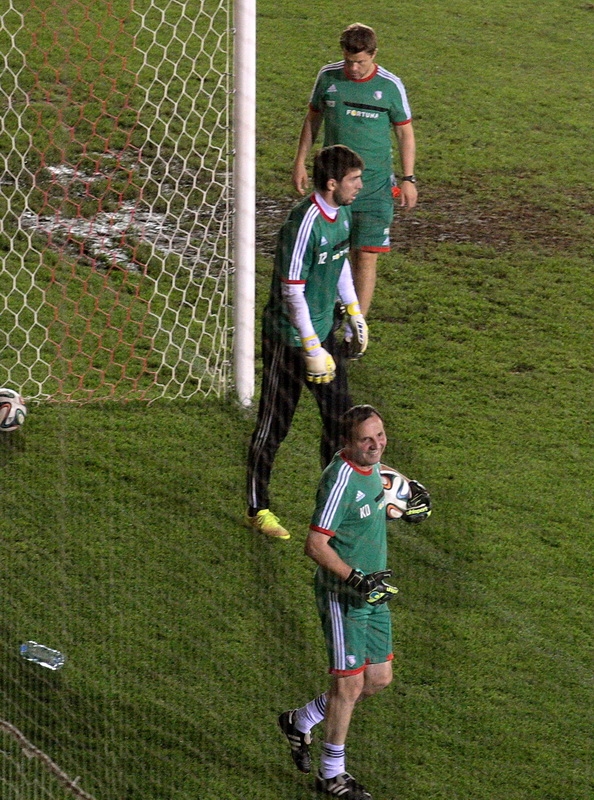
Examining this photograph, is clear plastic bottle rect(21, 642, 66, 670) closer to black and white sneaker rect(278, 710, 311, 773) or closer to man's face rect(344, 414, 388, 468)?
black and white sneaker rect(278, 710, 311, 773)

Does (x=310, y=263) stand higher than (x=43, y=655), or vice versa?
(x=310, y=263)

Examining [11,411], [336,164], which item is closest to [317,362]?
[336,164]

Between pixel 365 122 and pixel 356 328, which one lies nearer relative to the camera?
pixel 356 328

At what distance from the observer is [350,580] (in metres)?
3.94

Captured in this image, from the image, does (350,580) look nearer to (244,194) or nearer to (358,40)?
(244,194)

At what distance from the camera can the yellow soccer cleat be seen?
5527 millimetres

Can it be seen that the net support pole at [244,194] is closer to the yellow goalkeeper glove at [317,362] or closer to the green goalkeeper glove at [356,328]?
the green goalkeeper glove at [356,328]

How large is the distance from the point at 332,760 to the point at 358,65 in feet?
11.6

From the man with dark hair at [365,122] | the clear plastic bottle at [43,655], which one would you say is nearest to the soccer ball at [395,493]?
the clear plastic bottle at [43,655]

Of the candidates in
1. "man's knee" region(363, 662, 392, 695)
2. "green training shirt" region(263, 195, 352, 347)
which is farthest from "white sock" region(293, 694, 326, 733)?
"green training shirt" region(263, 195, 352, 347)

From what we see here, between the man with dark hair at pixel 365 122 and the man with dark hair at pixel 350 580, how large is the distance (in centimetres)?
269

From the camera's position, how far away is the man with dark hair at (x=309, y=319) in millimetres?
4848

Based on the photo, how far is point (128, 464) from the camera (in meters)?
6.04

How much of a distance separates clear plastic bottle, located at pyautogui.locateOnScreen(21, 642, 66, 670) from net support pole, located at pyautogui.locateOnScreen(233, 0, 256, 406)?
7.16 feet
